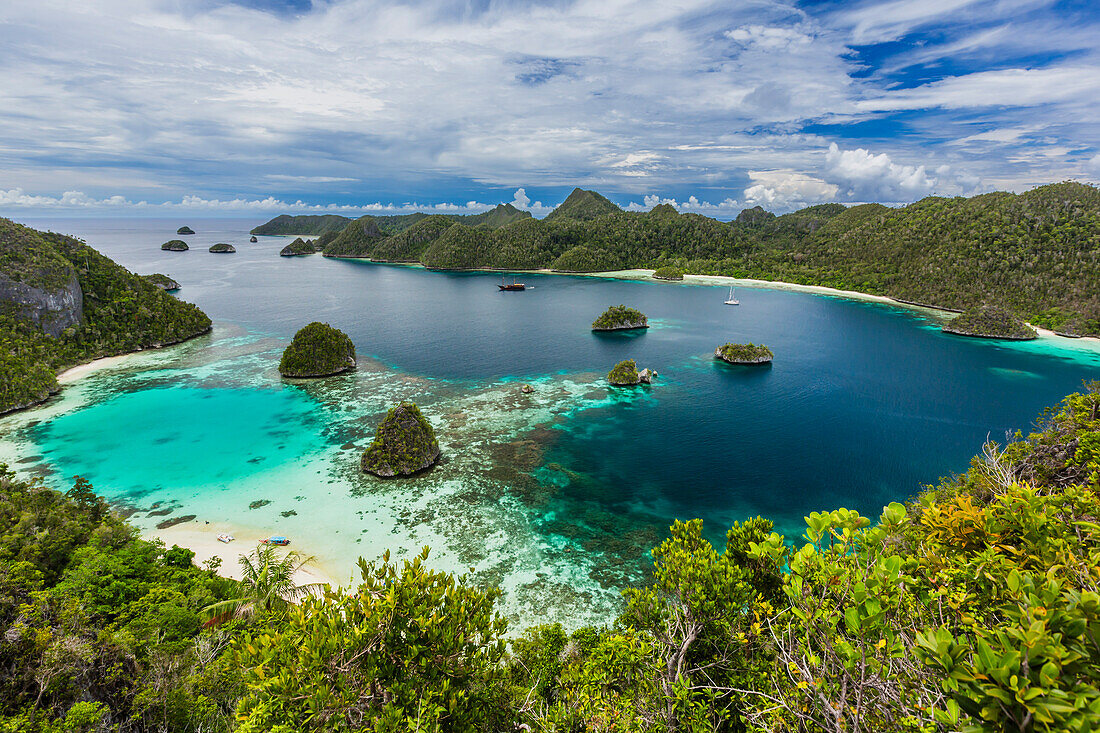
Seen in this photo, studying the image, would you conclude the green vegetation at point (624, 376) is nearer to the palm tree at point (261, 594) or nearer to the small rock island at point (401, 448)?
the small rock island at point (401, 448)

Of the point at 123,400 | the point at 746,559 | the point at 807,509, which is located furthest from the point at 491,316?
the point at 746,559

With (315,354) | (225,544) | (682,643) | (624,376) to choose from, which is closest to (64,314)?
(315,354)

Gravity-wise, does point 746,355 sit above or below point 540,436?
above

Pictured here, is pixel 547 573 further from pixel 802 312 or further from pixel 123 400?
pixel 802 312

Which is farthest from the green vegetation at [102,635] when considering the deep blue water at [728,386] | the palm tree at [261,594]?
the deep blue water at [728,386]

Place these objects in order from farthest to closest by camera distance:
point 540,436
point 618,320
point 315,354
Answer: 1. point 618,320
2. point 315,354
3. point 540,436

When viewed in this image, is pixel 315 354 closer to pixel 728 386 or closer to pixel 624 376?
pixel 624 376

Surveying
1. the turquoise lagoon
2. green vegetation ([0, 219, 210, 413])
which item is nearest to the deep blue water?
the turquoise lagoon
